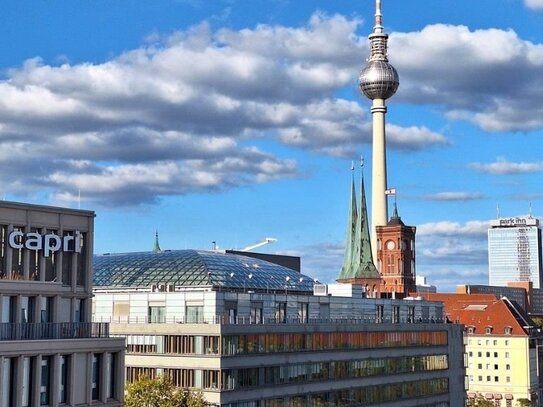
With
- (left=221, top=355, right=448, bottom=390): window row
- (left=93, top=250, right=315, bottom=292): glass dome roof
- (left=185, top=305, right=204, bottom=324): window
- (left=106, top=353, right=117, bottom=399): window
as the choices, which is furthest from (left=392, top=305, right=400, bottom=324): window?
(left=106, top=353, right=117, bottom=399): window

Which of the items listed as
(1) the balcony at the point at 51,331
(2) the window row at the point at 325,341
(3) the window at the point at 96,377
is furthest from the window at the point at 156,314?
(3) the window at the point at 96,377

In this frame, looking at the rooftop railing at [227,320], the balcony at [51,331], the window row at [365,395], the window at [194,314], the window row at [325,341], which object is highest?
the window at [194,314]

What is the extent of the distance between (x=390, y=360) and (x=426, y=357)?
1132 cm

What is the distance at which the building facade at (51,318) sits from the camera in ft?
207

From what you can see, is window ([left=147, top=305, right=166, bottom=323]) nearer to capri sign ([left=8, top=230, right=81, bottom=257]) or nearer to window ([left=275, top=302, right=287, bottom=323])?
A: window ([left=275, top=302, right=287, bottom=323])

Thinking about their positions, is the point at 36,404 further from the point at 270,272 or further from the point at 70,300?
the point at 270,272

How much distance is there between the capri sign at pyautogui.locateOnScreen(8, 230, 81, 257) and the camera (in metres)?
67.3

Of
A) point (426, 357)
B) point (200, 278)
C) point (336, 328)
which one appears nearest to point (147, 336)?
point (200, 278)

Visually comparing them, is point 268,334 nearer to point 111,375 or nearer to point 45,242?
point 111,375

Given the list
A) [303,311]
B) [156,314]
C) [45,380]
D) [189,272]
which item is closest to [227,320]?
[156,314]

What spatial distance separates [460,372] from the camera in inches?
5620

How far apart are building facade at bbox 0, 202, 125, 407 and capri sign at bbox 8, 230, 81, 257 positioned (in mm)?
73

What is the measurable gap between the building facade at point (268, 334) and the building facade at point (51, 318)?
2557 centimetres

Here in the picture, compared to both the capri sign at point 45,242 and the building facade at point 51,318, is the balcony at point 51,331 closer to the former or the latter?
the building facade at point 51,318
